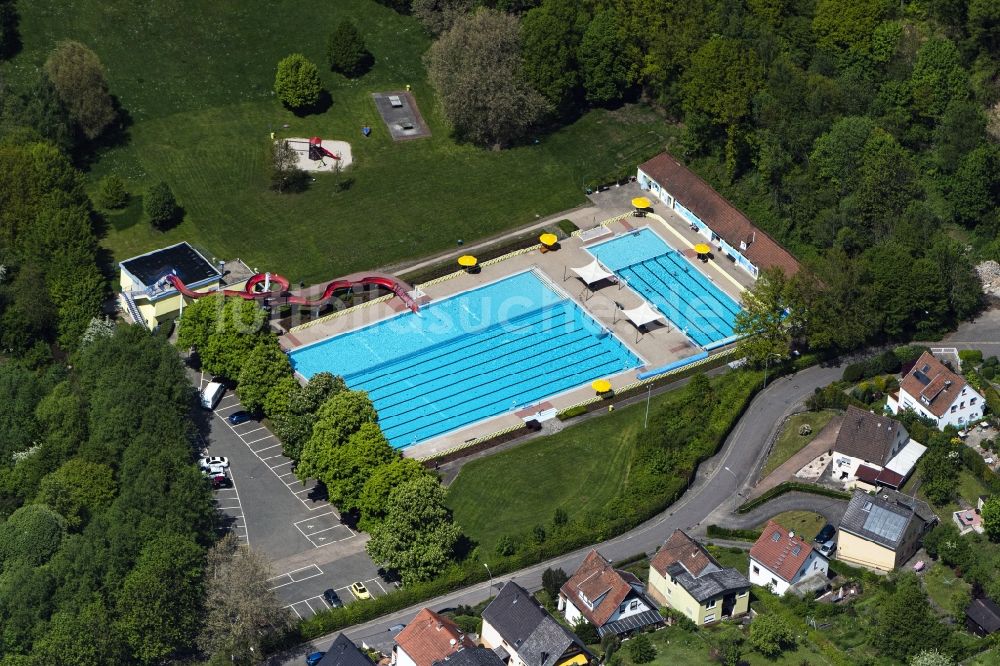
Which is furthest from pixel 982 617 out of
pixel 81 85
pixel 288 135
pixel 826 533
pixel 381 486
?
pixel 81 85

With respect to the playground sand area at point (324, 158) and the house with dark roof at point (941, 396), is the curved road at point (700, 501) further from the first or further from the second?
the playground sand area at point (324, 158)

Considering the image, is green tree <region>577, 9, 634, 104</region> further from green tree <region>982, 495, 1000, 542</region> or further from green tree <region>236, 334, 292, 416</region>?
green tree <region>982, 495, 1000, 542</region>

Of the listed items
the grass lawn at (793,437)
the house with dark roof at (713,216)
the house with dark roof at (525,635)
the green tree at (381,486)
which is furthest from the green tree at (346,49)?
the house with dark roof at (525,635)

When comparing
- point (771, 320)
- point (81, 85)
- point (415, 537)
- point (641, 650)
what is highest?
point (771, 320)

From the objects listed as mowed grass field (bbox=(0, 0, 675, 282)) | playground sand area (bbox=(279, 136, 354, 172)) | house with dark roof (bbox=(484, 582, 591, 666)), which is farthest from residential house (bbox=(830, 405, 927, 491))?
playground sand area (bbox=(279, 136, 354, 172))

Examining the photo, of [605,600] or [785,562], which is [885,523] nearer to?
[785,562]

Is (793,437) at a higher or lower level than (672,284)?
higher
